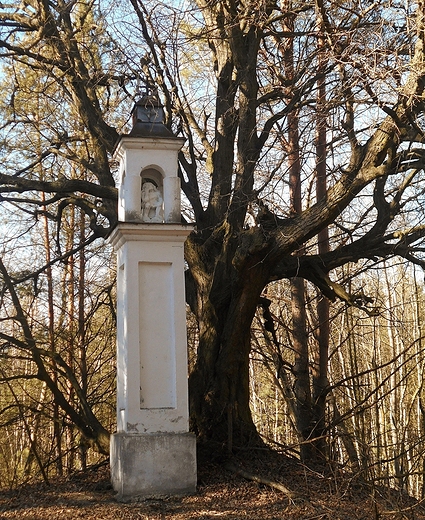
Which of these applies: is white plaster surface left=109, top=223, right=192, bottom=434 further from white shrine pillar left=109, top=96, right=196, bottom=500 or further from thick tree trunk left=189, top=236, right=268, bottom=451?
thick tree trunk left=189, top=236, right=268, bottom=451

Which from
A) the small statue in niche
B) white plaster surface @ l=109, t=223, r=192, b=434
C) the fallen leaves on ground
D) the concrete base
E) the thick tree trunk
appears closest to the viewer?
the fallen leaves on ground

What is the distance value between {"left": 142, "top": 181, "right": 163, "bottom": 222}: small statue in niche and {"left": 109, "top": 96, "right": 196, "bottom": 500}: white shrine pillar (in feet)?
0.04

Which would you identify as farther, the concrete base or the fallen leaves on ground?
the concrete base

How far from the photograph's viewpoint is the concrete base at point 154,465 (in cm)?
659

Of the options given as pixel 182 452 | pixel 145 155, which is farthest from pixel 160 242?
pixel 182 452

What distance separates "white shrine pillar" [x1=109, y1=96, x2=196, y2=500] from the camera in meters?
6.68

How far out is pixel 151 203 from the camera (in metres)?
7.66

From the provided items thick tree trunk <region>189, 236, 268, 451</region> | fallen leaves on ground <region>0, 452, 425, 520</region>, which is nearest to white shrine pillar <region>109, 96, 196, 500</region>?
fallen leaves on ground <region>0, 452, 425, 520</region>

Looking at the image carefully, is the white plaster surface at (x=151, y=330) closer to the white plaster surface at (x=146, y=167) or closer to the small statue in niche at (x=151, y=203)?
the white plaster surface at (x=146, y=167)

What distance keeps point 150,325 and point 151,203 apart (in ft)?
4.86

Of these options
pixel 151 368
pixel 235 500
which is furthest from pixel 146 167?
pixel 235 500

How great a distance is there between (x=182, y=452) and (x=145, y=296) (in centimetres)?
169

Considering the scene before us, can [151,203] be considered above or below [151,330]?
above

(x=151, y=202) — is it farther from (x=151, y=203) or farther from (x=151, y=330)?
(x=151, y=330)
